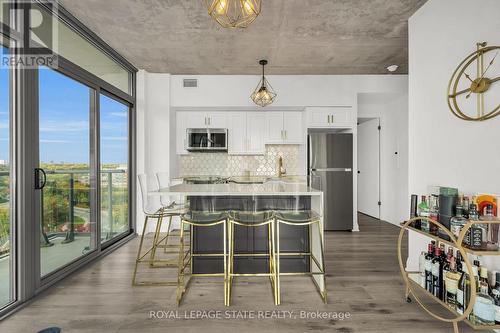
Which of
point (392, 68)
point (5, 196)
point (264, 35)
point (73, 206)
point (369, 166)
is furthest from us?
point (369, 166)

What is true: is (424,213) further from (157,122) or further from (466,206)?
(157,122)

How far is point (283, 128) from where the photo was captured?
5.04 meters

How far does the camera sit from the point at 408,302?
90.0 inches

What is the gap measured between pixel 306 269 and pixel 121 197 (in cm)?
302

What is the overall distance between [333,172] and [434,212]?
9.32 ft

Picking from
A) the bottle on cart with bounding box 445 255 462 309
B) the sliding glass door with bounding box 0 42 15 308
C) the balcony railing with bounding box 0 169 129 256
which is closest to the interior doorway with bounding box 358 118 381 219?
the bottle on cart with bounding box 445 255 462 309

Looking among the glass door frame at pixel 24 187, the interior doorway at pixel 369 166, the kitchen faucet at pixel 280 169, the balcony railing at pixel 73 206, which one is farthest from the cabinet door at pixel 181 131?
the interior doorway at pixel 369 166

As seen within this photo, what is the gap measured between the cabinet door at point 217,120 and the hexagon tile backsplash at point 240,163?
58 centimetres

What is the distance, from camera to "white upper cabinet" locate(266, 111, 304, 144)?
503 cm

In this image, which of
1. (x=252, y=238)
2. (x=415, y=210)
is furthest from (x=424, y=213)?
(x=252, y=238)

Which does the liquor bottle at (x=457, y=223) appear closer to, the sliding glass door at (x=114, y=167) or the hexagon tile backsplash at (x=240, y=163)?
the hexagon tile backsplash at (x=240, y=163)

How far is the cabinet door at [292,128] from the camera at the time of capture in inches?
198

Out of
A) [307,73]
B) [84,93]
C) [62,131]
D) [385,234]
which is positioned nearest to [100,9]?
[84,93]

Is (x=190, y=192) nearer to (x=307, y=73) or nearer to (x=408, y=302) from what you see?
(x=408, y=302)
